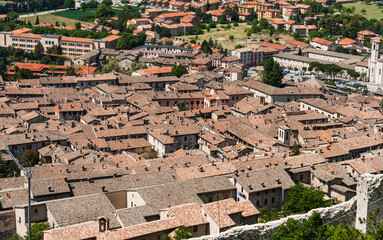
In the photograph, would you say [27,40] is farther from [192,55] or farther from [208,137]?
[208,137]

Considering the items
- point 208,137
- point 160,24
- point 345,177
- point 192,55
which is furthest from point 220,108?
point 160,24

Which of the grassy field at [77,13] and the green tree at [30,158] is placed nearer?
the green tree at [30,158]

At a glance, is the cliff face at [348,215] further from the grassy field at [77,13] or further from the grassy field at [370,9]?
the grassy field at [370,9]

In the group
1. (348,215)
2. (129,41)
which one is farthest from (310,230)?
(129,41)

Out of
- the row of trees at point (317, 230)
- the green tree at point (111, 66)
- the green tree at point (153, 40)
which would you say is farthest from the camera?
the green tree at point (153, 40)

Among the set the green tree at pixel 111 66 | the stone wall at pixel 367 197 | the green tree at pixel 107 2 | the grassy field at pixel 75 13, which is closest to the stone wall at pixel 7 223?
the stone wall at pixel 367 197

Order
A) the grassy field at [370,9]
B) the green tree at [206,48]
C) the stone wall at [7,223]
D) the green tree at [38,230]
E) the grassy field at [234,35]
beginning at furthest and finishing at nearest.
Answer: the grassy field at [370,9] → the grassy field at [234,35] → the green tree at [206,48] → the stone wall at [7,223] → the green tree at [38,230]
